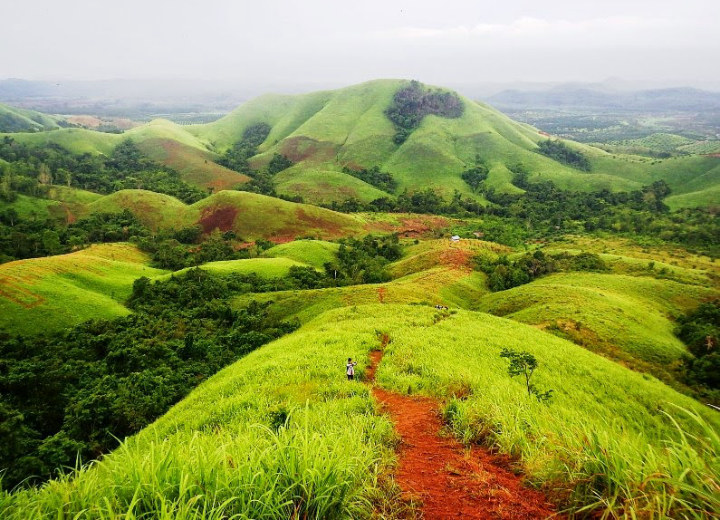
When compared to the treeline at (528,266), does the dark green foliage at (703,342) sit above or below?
above

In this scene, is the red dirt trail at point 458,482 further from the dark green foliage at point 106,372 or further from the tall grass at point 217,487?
the dark green foliage at point 106,372

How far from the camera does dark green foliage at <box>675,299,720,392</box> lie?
38531mm

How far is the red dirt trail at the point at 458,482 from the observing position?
4.91m

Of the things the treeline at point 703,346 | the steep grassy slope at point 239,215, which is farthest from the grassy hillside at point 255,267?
the treeline at point 703,346

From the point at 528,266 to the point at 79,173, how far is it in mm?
190080

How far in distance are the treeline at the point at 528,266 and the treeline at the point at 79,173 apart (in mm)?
116521

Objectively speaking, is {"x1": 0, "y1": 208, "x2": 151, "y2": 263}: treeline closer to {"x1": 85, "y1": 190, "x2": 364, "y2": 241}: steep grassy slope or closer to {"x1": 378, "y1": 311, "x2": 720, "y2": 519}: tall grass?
{"x1": 85, "y1": 190, "x2": 364, "y2": 241}: steep grassy slope

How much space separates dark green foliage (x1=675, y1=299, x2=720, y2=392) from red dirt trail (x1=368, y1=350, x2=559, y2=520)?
1630 inches

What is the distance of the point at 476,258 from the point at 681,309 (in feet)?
116

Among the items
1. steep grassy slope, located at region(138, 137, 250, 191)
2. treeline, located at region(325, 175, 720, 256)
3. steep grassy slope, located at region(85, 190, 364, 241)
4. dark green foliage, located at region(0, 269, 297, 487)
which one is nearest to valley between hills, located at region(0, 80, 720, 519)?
dark green foliage, located at region(0, 269, 297, 487)

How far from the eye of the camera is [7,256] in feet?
259

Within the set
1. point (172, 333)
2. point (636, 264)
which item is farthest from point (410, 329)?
point (636, 264)

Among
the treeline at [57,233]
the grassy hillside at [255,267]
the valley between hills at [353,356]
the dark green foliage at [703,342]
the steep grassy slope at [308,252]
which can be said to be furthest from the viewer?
the steep grassy slope at [308,252]

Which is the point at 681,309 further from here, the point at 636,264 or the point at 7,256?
the point at 7,256
